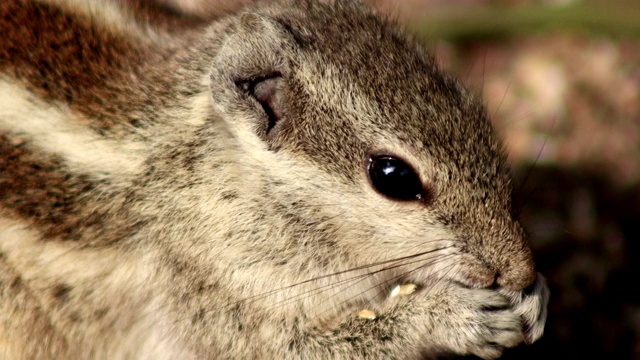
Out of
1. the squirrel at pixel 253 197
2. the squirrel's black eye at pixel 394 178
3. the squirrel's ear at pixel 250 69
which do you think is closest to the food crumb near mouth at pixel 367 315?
the squirrel at pixel 253 197

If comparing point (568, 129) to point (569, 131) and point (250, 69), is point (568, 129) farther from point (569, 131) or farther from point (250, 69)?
point (250, 69)

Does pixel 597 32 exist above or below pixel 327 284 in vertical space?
above

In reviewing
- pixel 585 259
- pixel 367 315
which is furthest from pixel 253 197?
pixel 585 259

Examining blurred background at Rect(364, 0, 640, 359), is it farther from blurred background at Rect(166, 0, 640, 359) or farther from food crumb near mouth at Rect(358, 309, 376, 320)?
food crumb near mouth at Rect(358, 309, 376, 320)

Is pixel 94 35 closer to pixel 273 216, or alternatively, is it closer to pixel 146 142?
pixel 146 142

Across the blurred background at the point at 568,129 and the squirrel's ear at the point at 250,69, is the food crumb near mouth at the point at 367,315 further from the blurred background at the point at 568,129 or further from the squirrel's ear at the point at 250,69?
the blurred background at the point at 568,129

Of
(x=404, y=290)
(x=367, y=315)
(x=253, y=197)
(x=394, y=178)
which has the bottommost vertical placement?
(x=367, y=315)

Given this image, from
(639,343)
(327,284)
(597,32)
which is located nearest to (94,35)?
(327,284)
